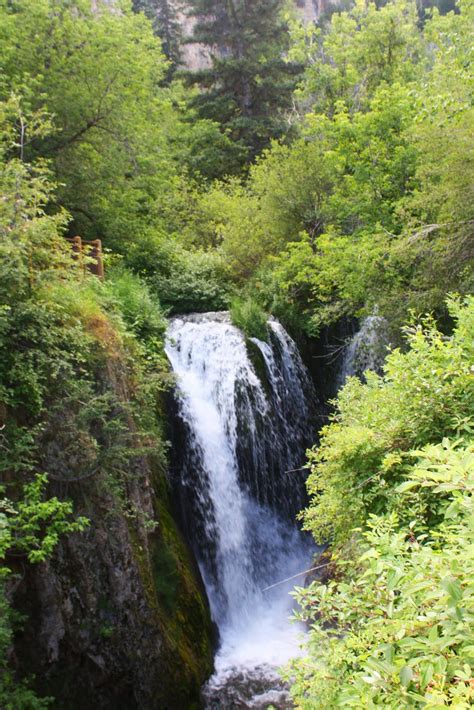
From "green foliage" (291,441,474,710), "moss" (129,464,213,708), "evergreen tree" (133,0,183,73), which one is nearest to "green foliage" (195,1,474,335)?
"moss" (129,464,213,708)

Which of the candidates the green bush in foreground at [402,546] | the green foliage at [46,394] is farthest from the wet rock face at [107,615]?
the green bush in foreground at [402,546]

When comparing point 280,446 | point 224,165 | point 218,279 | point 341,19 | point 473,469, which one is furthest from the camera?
point 224,165

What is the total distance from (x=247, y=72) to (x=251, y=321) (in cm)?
1537

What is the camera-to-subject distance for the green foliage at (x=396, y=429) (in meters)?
3.82

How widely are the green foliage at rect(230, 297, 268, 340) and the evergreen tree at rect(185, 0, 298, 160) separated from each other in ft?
37.1

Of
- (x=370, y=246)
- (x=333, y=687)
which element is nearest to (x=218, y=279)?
(x=370, y=246)

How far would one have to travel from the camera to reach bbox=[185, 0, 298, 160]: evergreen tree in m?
20.0

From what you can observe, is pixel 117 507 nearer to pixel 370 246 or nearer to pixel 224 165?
pixel 370 246

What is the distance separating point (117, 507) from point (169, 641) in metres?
2.12

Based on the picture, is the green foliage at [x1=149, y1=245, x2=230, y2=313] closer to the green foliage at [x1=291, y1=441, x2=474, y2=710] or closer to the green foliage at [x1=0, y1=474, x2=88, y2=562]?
the green foliage at [x1=0, y1=474, x2=88, y2=562]

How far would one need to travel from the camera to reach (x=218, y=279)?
13.6 meters

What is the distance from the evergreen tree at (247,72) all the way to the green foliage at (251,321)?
11.3 meters

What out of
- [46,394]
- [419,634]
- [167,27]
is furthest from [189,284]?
[167,27]

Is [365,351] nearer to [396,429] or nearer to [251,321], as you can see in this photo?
[251,321]
